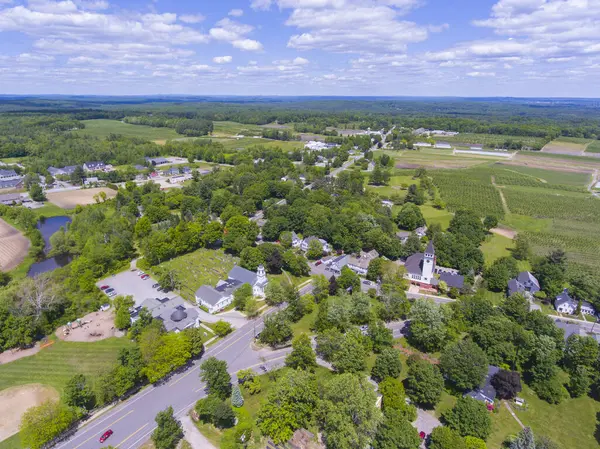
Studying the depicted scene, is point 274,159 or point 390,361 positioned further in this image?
point 274,159

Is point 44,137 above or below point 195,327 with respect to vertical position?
above

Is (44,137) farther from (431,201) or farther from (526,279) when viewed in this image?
(526,279)

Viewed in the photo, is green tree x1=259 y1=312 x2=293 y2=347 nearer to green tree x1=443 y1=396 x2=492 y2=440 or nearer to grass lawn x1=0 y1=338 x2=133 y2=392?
grass lawn x1=0 y1=338 x2=133 y2=392

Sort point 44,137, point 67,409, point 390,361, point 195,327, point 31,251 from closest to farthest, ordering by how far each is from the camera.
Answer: point 67,409 → point 390,361 → point 195,327 → point 31,251 → point 44,137

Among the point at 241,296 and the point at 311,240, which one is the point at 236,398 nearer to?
the point at 241,296

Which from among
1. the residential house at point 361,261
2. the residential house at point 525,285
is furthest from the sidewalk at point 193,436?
the residential house at point 525,285

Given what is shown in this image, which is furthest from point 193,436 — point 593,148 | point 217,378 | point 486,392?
point 593,148

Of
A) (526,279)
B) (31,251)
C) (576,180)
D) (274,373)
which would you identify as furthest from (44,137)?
(576,180)
